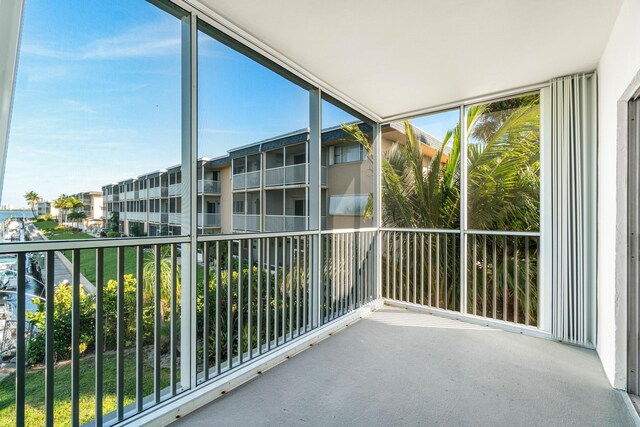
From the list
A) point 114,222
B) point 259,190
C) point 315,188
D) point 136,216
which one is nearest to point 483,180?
point 315,188

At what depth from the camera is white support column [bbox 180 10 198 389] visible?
1.84 metres

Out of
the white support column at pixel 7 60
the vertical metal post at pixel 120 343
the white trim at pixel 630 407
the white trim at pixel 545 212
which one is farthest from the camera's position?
the white trim at pixel 545 212

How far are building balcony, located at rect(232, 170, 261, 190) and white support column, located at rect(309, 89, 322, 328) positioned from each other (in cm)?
68

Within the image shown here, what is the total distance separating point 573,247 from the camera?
2.66m

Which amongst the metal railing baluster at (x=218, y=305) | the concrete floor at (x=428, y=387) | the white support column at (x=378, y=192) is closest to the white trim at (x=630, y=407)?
the concrete floor at (x=428, y=387)

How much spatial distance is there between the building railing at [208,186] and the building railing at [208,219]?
15cm

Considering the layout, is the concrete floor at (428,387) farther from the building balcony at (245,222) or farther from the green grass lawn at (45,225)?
the green grass lawn at (45,225)

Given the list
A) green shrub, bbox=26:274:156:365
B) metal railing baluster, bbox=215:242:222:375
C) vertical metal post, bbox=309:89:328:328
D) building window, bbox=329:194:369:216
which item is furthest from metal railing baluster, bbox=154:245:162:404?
building window, bbox=329:194:369:216

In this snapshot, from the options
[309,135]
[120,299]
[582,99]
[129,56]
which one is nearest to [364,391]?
[120,299]

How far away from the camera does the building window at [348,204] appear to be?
3.28 m

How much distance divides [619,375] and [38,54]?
3630 mm

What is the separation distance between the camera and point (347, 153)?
3.46m

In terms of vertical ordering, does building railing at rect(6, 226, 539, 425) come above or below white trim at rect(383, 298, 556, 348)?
above

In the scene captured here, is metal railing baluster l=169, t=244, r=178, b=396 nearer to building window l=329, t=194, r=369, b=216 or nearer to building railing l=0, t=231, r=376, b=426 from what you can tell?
building railing l=0, t=231, r=376, b=426
